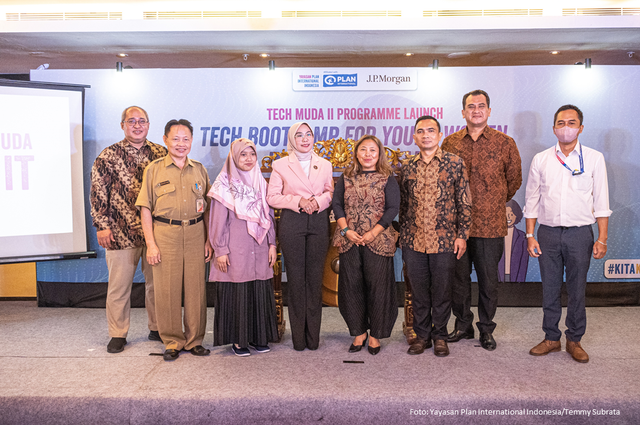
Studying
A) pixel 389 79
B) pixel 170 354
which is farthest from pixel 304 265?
pixel 389 79

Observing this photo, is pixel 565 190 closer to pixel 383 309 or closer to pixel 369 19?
pixel 383 309

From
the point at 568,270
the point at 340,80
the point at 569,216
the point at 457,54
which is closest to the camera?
the point at 569,216

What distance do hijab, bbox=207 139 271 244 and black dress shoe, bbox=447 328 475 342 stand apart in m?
1.56

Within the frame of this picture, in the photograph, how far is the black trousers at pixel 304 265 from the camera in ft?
9.41

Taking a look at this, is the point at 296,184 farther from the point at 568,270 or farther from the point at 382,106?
the point at 568,270

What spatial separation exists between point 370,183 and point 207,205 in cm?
113

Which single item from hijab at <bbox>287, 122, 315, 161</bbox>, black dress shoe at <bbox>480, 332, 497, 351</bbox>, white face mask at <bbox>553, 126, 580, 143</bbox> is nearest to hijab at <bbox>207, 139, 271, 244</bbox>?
hijab at <bbox>287, 122, 315, 161</bbox>

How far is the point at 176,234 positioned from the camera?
111 inches

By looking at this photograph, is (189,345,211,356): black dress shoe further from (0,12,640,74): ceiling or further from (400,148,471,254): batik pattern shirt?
(0,12,640,74): ceiling

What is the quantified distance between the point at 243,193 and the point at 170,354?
3.86 feet

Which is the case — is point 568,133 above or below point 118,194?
above

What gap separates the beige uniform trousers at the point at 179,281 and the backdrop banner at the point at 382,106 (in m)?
1.49

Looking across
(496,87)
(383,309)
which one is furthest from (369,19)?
(383,309)

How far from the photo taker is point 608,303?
4098 millimetres
